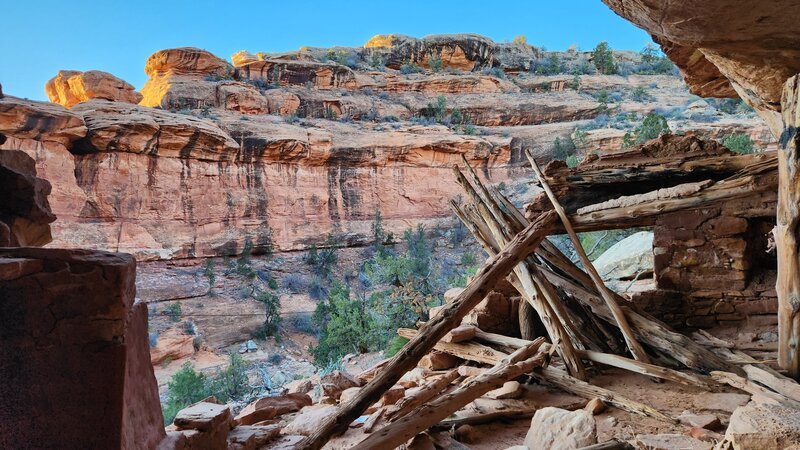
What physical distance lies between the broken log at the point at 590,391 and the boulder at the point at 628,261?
14.6 feet

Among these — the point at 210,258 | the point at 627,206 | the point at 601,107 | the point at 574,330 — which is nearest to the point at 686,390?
the point at 574,330

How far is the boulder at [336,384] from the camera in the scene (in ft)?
14.9

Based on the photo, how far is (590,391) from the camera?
3789mm

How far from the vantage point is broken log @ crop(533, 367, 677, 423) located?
3298 millimetres

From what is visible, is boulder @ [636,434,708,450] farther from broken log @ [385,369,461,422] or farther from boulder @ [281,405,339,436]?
boulder @ [281,405,339,436]

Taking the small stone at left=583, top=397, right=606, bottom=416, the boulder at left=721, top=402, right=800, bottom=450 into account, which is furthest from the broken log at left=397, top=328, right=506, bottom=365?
the boulder at left=721, top=402, right=800, bottom=450

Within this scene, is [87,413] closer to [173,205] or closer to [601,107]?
[173,205]

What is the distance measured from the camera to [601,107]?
2548 cm

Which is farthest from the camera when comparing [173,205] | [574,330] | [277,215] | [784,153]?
[277,215]

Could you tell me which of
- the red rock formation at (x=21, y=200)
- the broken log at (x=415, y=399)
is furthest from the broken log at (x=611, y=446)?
the red rock formation at (x=21, y=200)

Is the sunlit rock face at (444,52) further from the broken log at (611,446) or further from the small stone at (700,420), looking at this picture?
the broken log at (611,446)

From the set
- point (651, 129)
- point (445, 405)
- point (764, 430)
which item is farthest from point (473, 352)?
point (651, 129)

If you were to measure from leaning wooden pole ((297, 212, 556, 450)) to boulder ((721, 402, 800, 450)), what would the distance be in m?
1.71

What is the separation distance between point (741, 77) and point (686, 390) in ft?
7.60
